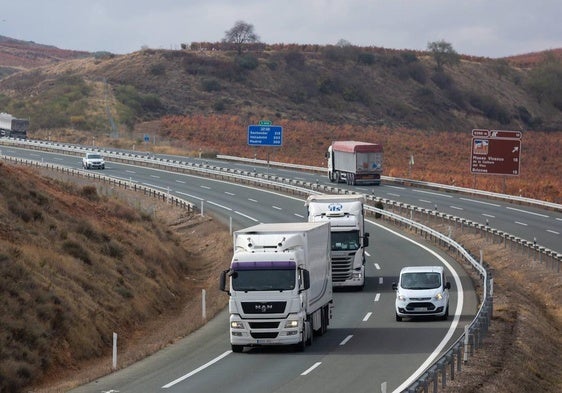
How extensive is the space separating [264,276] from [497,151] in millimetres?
46696

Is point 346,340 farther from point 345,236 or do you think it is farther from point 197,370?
point 345,236

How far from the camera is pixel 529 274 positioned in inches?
1897

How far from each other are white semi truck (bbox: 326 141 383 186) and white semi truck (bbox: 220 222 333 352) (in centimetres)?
5214

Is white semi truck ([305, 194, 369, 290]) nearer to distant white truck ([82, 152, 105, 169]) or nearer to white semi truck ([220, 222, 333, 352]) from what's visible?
white semi truck ([220, 222, 333, 352])

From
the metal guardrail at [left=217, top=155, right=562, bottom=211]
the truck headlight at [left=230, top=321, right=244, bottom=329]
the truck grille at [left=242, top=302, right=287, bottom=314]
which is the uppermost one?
the truck grille at [left=242, top=302, right=287, bottom=314]

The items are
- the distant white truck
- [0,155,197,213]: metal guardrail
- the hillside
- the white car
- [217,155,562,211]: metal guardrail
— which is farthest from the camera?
the distant white truck

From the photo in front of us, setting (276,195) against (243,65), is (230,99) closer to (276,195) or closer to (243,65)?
(243,65)

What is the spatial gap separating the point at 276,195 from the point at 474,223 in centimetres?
2181

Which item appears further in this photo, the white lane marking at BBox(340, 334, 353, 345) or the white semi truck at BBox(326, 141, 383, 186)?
the white semi truck at BBox(326, 141, 383, 186)

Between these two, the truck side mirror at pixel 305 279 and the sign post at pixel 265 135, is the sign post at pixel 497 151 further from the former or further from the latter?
the truck side mirror at pixel 305 279

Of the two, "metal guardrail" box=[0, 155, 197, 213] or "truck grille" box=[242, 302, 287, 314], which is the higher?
"truck grille" box=[242, 302, 287, 314]

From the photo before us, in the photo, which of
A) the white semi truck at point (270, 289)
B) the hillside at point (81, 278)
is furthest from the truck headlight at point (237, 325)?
the hillside at point (81, 278)

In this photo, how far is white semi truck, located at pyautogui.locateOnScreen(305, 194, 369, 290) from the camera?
41.1 metres

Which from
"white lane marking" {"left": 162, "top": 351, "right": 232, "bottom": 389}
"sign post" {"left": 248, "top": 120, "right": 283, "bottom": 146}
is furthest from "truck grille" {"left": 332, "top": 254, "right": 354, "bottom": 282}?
"sign post" {"left": 248, "top": 120, "right": 283, "bottom": 146}
